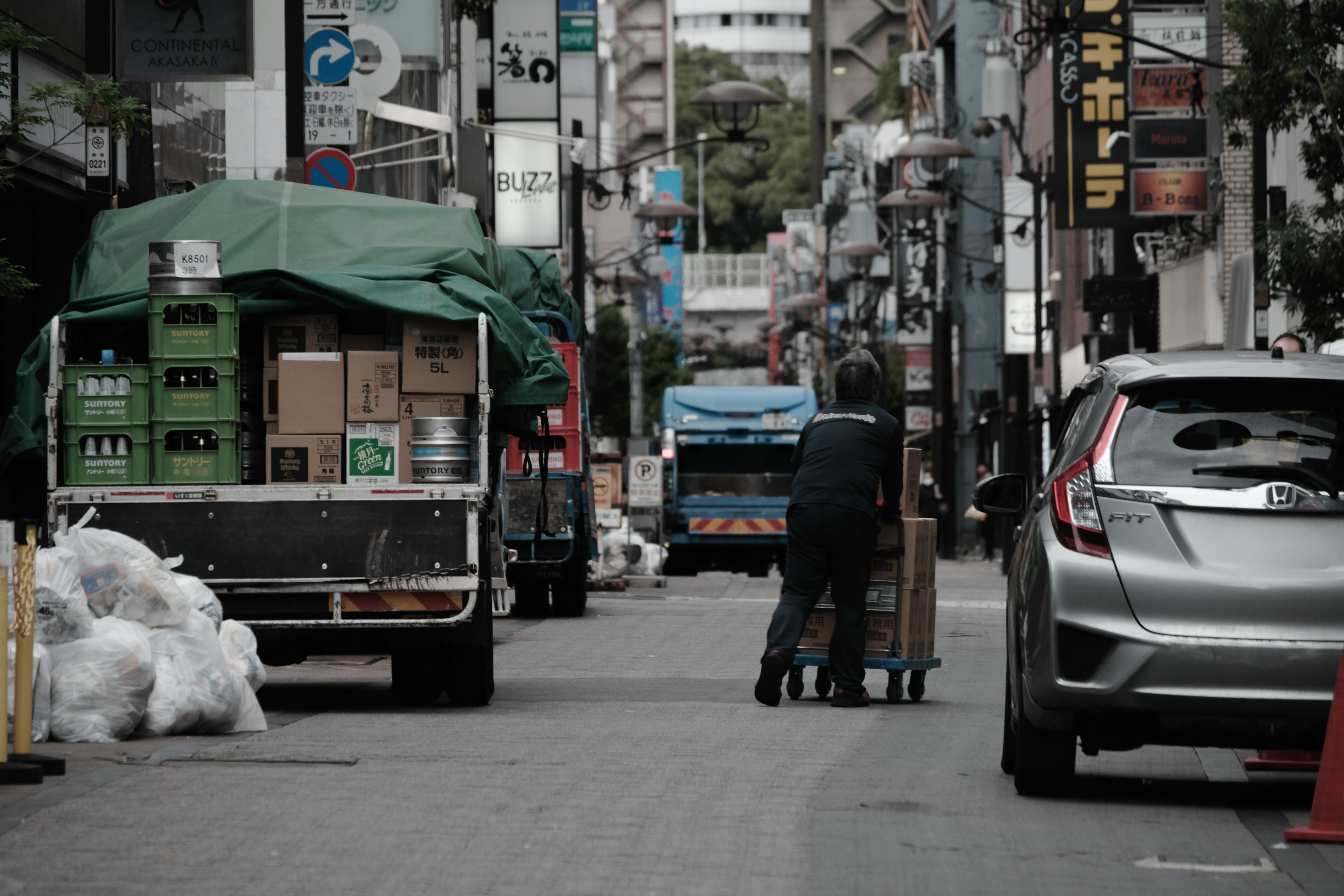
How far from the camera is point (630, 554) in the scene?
30656 mm

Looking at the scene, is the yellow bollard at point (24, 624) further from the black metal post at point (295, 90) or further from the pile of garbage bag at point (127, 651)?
the black metal post at point (295, 90)

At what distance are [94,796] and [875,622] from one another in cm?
550

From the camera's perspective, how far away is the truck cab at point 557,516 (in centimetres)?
2170

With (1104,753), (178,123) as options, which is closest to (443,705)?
(1104,753)

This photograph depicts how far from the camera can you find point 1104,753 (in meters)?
10.5

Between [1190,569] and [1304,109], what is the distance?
12.8m

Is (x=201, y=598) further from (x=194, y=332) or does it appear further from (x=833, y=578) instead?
(x=833, y=578)

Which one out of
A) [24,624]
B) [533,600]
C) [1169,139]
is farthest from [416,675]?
[1169,139]

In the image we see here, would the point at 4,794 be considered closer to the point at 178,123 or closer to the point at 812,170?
the point at 178,123

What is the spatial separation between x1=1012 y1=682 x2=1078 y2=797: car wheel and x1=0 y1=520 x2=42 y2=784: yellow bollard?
383cm

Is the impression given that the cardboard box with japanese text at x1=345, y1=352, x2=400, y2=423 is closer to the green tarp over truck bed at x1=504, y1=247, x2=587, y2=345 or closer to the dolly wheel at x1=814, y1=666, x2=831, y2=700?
the dolly wheel at x1=814, y1=666, x2=831, y2=700

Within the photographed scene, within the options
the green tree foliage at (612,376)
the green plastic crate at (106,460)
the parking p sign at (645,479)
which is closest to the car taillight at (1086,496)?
the green plastic crate at (106,460)

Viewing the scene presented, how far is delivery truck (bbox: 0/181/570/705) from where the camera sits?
1172 cm

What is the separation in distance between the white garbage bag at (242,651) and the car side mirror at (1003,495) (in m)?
3.86
